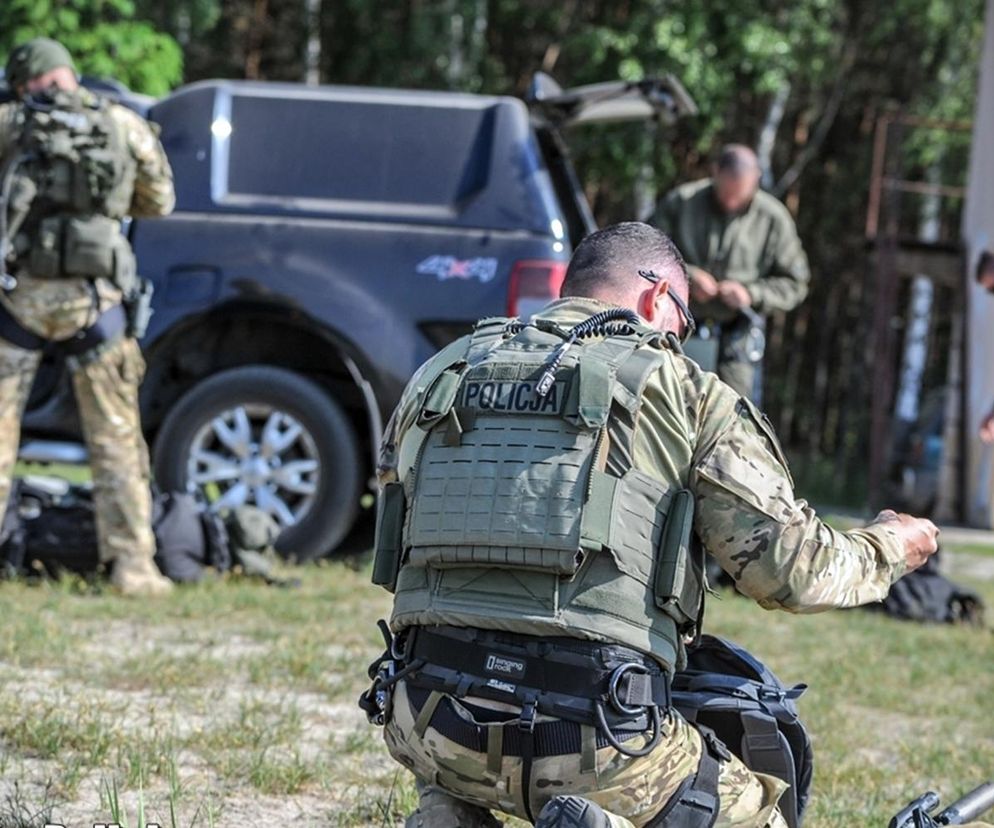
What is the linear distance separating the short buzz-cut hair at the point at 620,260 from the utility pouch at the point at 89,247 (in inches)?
125

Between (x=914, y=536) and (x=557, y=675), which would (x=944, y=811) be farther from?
(x=557, y=675)

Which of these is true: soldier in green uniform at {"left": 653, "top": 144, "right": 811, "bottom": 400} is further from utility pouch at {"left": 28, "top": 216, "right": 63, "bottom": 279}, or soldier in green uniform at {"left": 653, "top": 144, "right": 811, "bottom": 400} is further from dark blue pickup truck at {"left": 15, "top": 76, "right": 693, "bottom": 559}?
utility pouch at {"left": 28, "top": 216, "right": 63, "bottom": 279}

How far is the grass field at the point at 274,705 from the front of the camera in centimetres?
359

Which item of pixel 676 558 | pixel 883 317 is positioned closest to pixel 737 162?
pixel 676 558

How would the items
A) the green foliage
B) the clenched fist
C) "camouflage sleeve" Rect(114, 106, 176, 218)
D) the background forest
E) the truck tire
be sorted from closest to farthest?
1. the clenched fist
2. "camouflage sleeve" Rect(114, 106, 176, 218)
3. the truck tire
4. the green foliage
5. the background forest

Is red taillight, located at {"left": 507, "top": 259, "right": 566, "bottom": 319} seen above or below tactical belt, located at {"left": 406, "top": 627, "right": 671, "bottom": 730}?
above

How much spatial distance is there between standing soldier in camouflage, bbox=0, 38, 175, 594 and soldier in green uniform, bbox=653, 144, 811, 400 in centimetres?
263

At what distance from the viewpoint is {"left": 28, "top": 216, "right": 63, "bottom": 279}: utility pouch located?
5.68m

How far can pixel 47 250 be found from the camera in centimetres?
569

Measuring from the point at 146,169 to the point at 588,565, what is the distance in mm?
3687

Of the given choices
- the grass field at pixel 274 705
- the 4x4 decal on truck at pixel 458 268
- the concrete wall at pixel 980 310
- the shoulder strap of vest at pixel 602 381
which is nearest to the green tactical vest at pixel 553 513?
the shoulder strap of vest at pixel 602 381

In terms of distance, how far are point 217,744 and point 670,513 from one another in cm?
174

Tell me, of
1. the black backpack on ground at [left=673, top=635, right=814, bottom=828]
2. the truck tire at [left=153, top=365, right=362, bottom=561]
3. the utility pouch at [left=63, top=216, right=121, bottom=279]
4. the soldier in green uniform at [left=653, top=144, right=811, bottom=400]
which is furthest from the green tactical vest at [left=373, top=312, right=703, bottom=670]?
the soldier in green uniform at [left=653, top=144, right=811, bottom=400]

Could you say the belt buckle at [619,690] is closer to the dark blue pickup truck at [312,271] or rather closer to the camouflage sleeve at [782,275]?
the dark blue pickup truck at [312,271]
